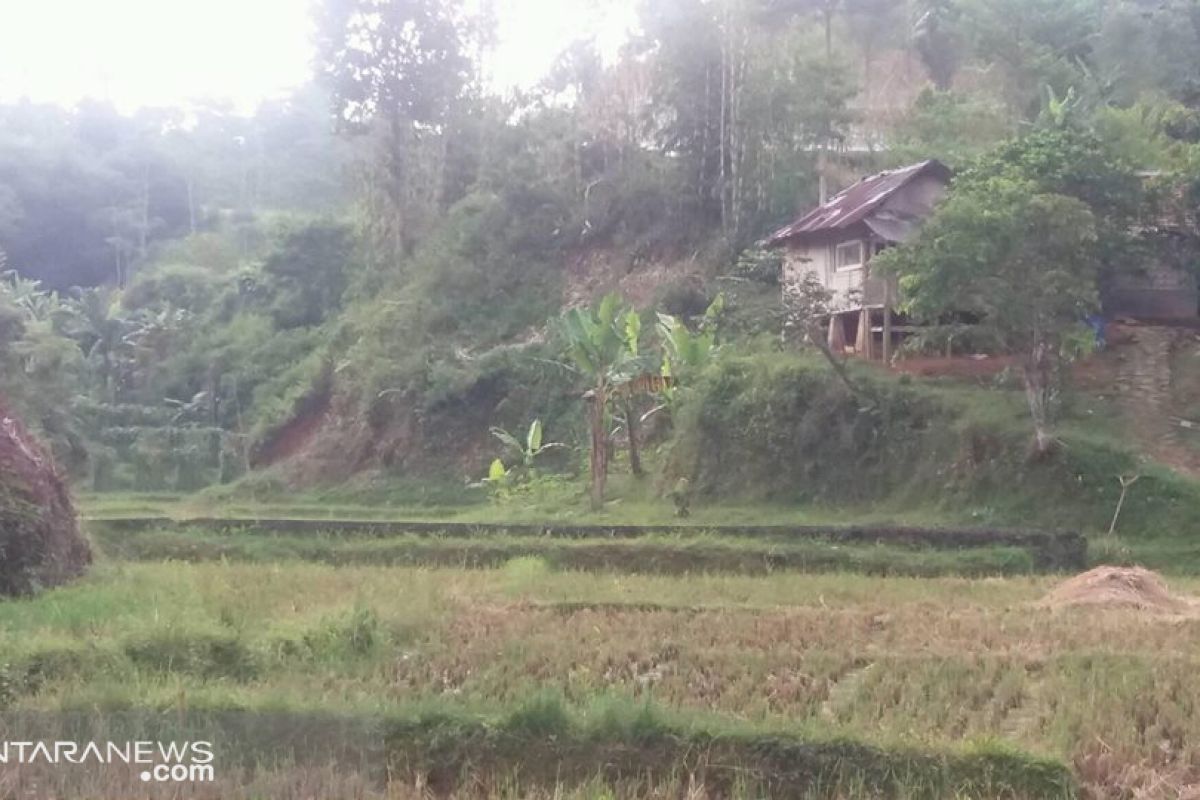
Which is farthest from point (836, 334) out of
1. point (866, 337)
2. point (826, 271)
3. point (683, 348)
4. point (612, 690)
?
point (612, 690)

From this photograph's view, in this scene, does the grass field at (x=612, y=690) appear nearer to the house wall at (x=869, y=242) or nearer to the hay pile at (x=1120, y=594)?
the hay pile at (x=1120, y=594)

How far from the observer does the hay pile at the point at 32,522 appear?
41.3ft

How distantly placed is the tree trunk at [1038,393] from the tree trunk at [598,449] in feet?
24.5

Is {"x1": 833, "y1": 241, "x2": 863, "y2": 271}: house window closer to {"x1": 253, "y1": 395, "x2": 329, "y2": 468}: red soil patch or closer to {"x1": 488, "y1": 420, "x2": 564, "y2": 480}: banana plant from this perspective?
{"x1": 488, "y1": 420, "x2": 564, "y2": 480}: banana plant

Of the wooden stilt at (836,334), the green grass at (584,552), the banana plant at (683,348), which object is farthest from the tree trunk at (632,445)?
the green grass at (584,552)

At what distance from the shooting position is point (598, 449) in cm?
2292

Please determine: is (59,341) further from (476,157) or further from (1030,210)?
(1030,210)

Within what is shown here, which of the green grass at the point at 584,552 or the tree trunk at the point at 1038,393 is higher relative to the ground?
the tree trunk at the point at 1038,393

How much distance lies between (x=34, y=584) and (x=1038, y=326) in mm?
14968

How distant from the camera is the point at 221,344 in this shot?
41.2 metres

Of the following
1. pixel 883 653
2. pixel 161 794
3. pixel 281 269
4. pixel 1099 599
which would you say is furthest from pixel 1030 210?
pixel 281 269

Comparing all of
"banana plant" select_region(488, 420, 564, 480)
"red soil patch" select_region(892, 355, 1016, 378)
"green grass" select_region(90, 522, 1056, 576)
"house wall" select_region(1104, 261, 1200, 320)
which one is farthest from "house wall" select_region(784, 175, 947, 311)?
"green grass" select_region(90, 522, 1056, 576)

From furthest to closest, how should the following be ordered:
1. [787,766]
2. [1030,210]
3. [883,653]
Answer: [1030,210], [883,653], [787,766]

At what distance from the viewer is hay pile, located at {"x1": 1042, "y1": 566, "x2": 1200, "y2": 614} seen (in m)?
12.4
